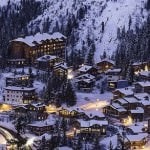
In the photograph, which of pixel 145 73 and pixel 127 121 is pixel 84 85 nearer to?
pixel 145 73

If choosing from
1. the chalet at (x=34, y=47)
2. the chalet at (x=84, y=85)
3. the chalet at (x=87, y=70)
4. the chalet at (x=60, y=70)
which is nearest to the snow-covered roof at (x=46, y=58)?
the chalet at (x=34, y=47)

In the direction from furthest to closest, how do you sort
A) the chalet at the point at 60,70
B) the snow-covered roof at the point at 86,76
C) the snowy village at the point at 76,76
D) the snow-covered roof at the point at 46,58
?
1. the snow-covered roof at the point at 46,58
2. the chalet at the point at 60,70
3. the snow-covered roof at the point at 86,76
4. the snowy village at the point at 76,76

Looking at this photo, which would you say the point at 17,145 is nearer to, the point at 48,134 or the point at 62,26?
the point at 48,134

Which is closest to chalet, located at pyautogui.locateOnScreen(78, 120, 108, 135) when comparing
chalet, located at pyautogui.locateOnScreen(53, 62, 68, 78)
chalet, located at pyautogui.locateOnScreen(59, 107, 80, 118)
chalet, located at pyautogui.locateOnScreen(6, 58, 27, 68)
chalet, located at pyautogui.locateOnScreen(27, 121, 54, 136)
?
chalet, located at pyautogui.locateOnScreen(27, 121, 54, 136)

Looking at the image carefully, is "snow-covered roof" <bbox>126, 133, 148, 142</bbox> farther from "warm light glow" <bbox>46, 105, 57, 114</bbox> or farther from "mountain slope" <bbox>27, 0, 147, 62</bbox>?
"mountain slope" <bbox>27, 0, 147, 62</bbox>

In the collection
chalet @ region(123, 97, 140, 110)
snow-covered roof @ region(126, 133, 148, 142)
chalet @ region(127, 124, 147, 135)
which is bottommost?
snow-covered roof @ region(126, 133, 148, 142)

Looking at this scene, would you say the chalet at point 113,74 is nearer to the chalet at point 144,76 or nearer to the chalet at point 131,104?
the chalet at point 144,76

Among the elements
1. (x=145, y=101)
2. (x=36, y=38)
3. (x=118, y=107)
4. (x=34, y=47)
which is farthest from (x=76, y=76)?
(x=145, y=101)
